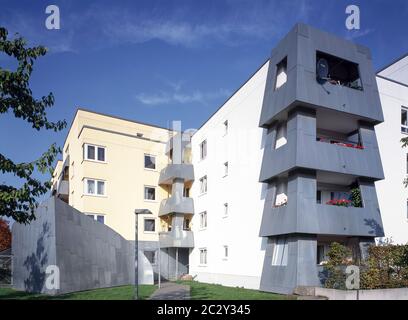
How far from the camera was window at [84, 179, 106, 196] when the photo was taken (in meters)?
30.9

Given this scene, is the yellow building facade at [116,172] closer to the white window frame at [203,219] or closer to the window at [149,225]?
the window at [149,225]

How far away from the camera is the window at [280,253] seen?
60.6ft

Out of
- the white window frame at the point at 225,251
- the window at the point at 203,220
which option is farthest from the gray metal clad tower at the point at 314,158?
the window at the point at 203,220

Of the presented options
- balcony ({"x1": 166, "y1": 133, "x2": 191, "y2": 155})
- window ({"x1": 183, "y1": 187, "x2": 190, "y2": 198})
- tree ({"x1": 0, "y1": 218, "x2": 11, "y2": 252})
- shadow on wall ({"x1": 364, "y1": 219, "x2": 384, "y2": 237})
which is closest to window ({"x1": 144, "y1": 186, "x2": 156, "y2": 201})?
window ({"x1": 183, "y1": 187, "x2": 190, "y2": 198})

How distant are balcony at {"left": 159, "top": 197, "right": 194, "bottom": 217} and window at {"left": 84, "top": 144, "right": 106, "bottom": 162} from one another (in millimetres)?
6146

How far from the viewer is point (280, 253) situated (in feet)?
62.2

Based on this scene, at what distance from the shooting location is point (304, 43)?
61.9 ft

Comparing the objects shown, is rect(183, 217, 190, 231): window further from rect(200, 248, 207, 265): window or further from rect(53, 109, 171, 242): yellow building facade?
rect(200, 248, 207, 265): window

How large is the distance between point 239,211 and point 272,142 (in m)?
5.66

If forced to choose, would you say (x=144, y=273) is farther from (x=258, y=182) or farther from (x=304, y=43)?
(x=304, y=43)

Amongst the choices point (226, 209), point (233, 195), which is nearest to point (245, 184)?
point (233, 195)

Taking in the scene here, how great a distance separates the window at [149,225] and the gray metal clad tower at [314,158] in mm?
15619
